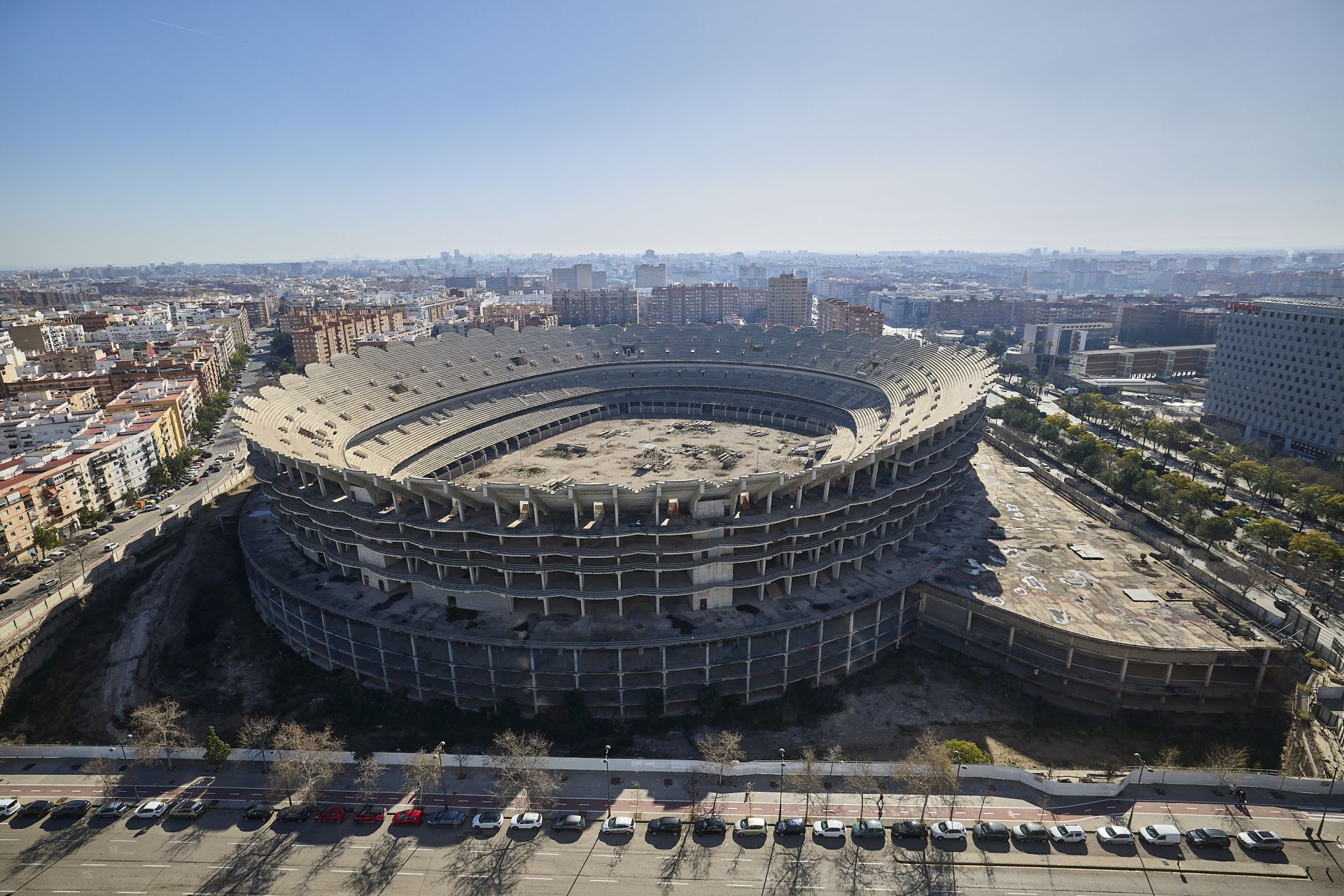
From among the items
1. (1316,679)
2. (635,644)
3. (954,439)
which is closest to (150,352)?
(635,644)

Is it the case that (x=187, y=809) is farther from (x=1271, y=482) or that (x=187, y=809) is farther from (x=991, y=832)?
(x=1271, y=482)

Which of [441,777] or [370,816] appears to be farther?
[441,777]

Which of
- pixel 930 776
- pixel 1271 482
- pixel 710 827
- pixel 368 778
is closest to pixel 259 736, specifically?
pixel 368 778

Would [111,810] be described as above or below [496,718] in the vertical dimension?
above

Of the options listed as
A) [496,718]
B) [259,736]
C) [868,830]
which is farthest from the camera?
[496,718]

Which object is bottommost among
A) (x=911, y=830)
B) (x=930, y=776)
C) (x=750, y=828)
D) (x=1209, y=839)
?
(x=750, y=828)

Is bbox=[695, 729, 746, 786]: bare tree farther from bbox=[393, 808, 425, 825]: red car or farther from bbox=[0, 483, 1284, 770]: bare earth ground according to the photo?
bbox=[393, 808, 425, 825]: red car

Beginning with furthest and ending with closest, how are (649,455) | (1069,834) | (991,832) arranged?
(649,455), (991,832), (1069,834)
